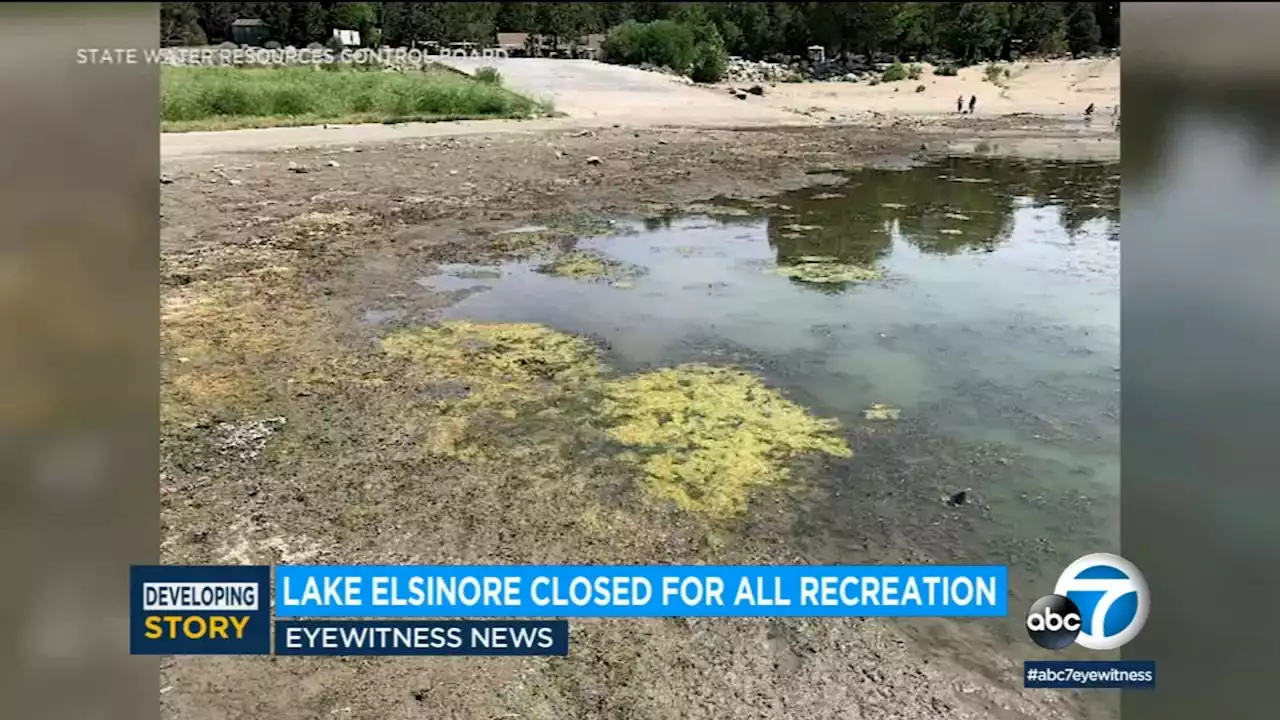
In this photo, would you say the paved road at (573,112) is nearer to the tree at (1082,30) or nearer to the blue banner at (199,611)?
the tree at (1082,30)

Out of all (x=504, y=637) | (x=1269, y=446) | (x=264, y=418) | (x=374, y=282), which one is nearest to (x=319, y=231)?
(x=374, y=282)

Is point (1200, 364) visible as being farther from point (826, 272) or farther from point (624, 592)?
point (624, 592)

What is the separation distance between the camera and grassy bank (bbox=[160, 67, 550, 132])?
1930 cm

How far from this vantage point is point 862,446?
21.4ft

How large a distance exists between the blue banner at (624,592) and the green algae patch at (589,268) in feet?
20.3

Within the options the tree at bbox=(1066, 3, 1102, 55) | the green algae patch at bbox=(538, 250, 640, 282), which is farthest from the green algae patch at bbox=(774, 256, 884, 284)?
the tree at bbox=(1066, 3, 1102, 55)

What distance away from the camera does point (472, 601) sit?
4.46 m

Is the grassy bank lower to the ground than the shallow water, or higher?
higher

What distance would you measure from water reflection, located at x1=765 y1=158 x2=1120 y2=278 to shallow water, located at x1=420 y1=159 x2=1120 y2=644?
8cm

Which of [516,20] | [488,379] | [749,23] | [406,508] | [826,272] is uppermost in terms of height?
[749,23]

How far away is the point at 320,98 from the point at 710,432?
18.1 metres

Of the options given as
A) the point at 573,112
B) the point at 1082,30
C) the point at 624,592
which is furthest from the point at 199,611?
the point at 1082,30

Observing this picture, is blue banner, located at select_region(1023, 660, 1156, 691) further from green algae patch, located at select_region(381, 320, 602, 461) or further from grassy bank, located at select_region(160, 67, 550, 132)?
grassy bank, located at select_region(160, 67, 550, 132)

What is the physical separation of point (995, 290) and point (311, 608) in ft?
27.3
